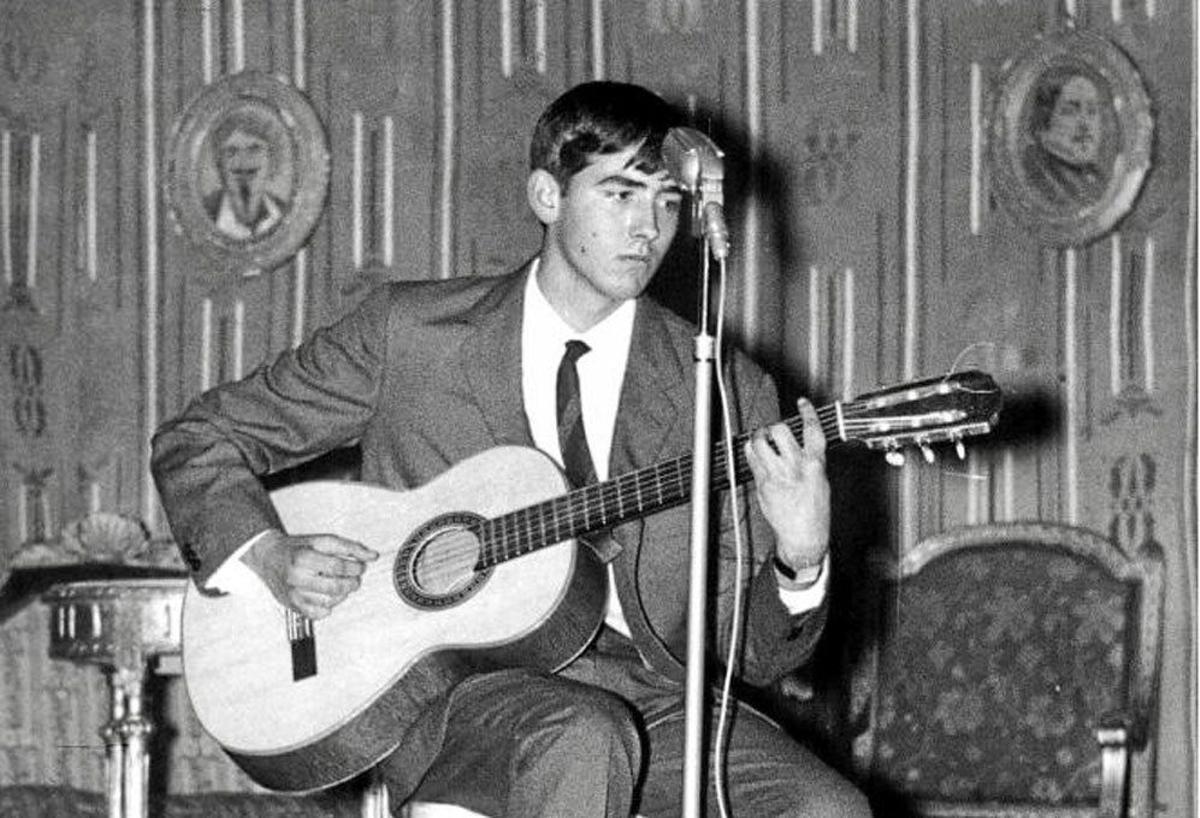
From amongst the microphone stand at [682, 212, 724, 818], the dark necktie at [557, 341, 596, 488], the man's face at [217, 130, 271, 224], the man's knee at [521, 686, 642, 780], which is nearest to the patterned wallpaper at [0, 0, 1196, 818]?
the man's face at [217, 130, 271, 224]

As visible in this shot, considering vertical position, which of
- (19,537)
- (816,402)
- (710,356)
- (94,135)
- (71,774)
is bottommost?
(71,774)

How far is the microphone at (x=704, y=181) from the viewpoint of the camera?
8.85 feet

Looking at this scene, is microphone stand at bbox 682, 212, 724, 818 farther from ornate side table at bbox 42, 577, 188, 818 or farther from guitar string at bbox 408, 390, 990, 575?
ornate side table at bbox 42, 577, 188, 818

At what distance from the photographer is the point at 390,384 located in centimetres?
355

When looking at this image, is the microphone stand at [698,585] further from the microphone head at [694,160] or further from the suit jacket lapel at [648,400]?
the suit jacket lapel at [648,400]

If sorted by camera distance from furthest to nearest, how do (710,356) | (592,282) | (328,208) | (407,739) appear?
1. (328,208)
2. (592,282)
3. (407,739)
4. (710,356)

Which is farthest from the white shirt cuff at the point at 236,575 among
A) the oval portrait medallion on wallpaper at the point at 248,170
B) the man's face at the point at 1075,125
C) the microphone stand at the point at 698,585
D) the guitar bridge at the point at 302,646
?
the man's face at the point at 1075,125

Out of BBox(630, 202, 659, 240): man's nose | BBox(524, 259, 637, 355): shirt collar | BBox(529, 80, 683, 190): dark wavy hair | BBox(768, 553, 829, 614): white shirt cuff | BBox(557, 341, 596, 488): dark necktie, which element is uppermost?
BBox(529, 80, 683, 190): dark wavy hair

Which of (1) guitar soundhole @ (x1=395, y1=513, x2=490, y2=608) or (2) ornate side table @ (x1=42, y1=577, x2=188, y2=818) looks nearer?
(1) guitar soundhole @ (x1=395, y1=513, x2=490, y2=608)

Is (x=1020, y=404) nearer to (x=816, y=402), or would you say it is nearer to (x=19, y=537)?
(x=816, y=402)

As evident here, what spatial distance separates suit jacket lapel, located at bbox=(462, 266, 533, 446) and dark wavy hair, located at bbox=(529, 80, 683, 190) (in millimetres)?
288

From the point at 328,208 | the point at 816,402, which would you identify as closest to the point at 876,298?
the point at 816,402

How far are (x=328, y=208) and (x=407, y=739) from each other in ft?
9.50

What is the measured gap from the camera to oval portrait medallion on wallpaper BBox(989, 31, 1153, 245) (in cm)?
495
